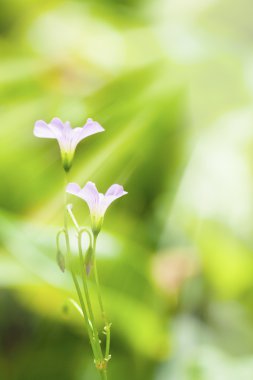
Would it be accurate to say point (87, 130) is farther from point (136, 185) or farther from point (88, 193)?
point (136, 185)

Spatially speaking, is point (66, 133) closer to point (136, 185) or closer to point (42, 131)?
point (42, 131)

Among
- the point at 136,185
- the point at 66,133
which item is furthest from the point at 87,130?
the point at 136,185

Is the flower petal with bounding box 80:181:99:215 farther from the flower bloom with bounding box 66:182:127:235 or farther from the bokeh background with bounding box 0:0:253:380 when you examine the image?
the bokeh background with bounding box 0:0:253:380

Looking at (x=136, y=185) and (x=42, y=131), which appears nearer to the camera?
(x=42, y=131)

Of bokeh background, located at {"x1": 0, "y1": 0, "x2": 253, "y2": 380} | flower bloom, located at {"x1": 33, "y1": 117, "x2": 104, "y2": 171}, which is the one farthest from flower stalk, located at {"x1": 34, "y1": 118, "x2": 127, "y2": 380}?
bokeh background, located at {"x1": 0, "y1": 0, "x2": 253, "y2": 380}

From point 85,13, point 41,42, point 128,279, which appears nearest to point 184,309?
point 128,279

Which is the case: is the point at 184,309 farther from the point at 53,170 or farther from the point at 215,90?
the point at 215,90
